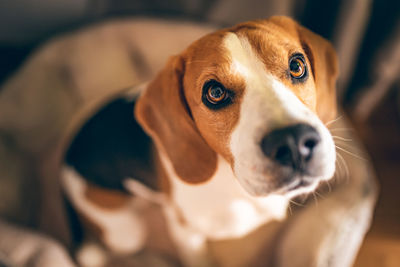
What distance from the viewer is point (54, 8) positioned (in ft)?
7.55

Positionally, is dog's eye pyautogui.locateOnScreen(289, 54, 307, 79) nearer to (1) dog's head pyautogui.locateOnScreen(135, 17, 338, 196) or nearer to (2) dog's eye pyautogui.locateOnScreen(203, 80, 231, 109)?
(1) dog's head pyautogui.locateOnScreen(135, 17, 338, 196)

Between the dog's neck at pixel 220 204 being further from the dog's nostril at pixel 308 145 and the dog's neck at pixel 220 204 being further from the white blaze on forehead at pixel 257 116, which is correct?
the dog's nostril at pixel 308 145

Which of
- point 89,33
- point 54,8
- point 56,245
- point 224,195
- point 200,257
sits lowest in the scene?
point 200,257

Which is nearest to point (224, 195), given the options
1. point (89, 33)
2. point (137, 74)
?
point (137, 74)

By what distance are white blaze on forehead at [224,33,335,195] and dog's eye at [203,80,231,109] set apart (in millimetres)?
72

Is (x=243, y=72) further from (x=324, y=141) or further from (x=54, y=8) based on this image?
(x=54, y=8)

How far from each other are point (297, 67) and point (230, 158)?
1.31 ft

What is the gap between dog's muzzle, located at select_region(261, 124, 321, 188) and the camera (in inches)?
36.1

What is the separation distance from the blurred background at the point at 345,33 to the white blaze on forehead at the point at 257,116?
50.6 inches

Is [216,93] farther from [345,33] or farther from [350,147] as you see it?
[345,33]

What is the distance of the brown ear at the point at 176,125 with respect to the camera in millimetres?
1256

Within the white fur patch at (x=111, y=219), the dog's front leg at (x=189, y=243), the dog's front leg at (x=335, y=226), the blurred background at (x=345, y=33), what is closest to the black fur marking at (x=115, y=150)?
the white fur patch at (x=111, y=219)

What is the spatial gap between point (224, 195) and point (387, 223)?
1360 mm

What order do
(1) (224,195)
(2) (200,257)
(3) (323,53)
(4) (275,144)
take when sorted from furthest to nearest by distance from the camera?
1. (2) (200,257)
2. (1) (224,195)
3. (3) (323,53)
4. (4) (275,144)
